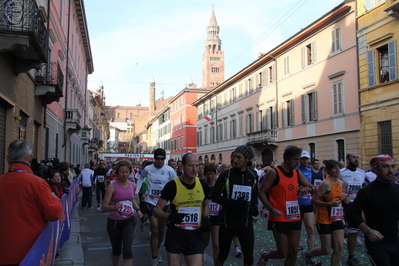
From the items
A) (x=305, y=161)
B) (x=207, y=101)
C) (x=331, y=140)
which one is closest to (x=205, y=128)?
(x=207, y=101)

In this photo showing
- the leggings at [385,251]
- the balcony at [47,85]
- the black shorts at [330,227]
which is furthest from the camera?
the balcony at [47,85]

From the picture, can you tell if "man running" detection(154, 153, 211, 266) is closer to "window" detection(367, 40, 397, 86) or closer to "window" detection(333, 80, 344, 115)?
"window" detection(367, 40, 397, 86)

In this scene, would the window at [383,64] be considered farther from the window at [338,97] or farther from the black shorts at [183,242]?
the black shorts at [183,242]

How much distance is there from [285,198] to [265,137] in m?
26.6

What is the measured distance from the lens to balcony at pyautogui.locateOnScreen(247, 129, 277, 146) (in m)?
30.8

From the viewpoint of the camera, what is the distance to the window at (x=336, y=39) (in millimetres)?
22953

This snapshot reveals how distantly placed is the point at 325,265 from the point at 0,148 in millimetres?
9108

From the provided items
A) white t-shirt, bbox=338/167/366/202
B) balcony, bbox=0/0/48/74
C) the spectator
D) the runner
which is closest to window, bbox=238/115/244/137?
balcony, bbox=0/0/48/74

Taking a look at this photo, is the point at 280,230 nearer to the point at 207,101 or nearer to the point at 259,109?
the point at 259,109

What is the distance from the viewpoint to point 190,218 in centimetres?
467

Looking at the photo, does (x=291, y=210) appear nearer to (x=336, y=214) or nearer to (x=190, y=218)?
(x=336, y=214)

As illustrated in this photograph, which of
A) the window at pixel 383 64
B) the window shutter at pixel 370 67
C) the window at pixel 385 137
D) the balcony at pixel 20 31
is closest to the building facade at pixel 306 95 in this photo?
the window shutter at pixel 370 67

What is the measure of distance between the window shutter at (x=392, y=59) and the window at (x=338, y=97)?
414cm

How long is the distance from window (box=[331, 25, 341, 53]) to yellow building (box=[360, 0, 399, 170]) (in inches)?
76.7
